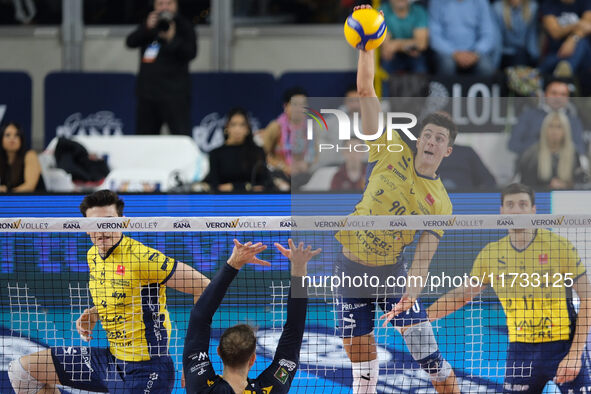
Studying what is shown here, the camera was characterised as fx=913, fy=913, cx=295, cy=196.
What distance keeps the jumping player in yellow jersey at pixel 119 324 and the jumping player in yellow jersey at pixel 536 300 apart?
175 centimetres

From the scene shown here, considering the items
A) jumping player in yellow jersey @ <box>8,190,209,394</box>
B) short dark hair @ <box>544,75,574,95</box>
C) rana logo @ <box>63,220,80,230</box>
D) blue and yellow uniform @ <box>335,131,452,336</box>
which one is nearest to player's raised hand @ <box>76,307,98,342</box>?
jumping player in yellow jersey @ <box>8,190,209,394</box>

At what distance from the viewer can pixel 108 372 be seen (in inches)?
231

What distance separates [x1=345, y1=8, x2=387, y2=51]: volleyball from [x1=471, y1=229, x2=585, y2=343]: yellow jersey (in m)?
1.65

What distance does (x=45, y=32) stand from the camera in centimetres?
1434

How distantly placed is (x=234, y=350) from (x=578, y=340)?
2.54 m

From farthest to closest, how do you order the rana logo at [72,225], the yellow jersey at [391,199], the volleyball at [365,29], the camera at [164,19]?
the camera at [164,19]
the yellow jersey at [391,199]
the rana logo at [72,225]
the volleyball at [365,29]

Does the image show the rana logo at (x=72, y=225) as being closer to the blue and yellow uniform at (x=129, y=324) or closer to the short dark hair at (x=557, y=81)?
the blue and yellow uniform at (x=129, y=324)

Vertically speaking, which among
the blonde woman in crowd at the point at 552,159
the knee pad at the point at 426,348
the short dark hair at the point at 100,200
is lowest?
the knee pad at the point at 426,348

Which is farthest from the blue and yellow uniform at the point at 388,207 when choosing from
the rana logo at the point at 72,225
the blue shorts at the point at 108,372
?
the rana logo at the point at 72,225

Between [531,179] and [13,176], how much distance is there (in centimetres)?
553

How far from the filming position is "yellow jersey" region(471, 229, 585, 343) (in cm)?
599

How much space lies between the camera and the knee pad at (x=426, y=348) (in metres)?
6.02

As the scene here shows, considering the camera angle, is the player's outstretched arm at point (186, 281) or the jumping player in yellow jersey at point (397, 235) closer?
the jumping player in yellow jersey at point (397, 235)

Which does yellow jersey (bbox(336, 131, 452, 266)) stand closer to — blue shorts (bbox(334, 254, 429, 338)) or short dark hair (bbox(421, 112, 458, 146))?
blue shorts (bbox(334, 254, 429, 338))
